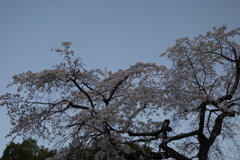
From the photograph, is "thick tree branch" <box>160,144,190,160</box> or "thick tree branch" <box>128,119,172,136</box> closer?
"thick tree branch" <box>128,119,172,136</box>

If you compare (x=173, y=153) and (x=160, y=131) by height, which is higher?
(x=160, y=131)

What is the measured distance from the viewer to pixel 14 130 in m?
7.15

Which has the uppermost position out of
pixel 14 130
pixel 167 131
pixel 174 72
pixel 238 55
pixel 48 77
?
pixel 238 55

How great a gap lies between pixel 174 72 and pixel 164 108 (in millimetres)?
1753

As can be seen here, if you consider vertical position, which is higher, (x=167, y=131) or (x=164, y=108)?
(x=164, y=108)

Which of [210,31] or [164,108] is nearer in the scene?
[164,108]

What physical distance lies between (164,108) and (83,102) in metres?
2.65

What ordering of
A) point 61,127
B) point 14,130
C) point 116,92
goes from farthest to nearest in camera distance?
point 116,92 < point 61,127 < point 14,130

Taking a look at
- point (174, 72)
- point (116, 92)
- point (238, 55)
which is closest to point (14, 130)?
point (116, 92)

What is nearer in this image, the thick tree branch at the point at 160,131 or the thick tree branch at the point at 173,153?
the thick tree branch at the point at 160,131

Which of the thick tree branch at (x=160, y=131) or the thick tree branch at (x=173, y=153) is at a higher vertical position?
the thick tree branch at (x=160, y=131)

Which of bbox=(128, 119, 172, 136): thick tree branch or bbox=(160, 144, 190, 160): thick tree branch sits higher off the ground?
bbox=(128, 119, 172, 136): thick tree branch

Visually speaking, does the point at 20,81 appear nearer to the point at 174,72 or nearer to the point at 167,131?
the point at 167,131

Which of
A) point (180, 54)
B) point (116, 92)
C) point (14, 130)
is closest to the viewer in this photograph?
point (14, 130)
